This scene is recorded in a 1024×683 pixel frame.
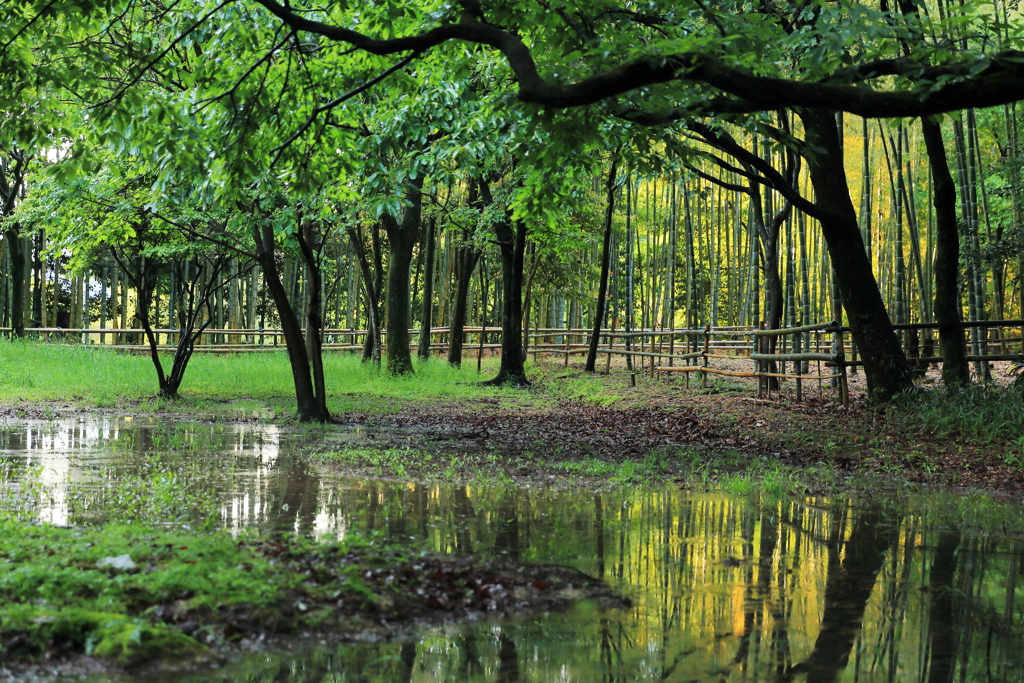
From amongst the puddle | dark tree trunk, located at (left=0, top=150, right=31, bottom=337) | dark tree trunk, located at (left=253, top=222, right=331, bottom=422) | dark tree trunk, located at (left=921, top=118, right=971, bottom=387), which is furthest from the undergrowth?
dark tree trunk, located at (left=0, top=150, right=31, bottom=337)

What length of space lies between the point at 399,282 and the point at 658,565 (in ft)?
45.4

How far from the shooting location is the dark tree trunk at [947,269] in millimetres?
10648

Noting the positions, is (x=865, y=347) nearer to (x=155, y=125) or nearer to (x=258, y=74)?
(x=258, y=74)

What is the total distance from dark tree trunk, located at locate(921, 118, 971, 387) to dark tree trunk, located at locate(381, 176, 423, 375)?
1007 cm

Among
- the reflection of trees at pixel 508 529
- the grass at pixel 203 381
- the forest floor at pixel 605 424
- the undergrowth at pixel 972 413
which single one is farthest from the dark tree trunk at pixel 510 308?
the reflection of trees at pixel 508 529

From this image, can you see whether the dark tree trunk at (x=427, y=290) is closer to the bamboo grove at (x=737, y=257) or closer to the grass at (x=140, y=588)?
the bamboo grove at (x=737, y=257)

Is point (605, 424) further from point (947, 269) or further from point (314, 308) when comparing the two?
point (947, 269)

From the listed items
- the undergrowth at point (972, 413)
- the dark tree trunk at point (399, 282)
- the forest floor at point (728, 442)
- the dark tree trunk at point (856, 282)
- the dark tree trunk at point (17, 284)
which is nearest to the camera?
the forest floor at point (728, 442)

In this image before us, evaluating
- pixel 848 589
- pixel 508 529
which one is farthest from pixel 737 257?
pixel 848 589

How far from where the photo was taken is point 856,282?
10.6m

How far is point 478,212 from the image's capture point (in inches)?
698

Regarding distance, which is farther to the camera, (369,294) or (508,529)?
(369,294)

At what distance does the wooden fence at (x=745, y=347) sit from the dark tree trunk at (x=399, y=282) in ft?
14.8

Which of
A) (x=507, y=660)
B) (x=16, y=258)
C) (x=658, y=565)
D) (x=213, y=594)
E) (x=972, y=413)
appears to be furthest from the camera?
(x=16, y=258)
